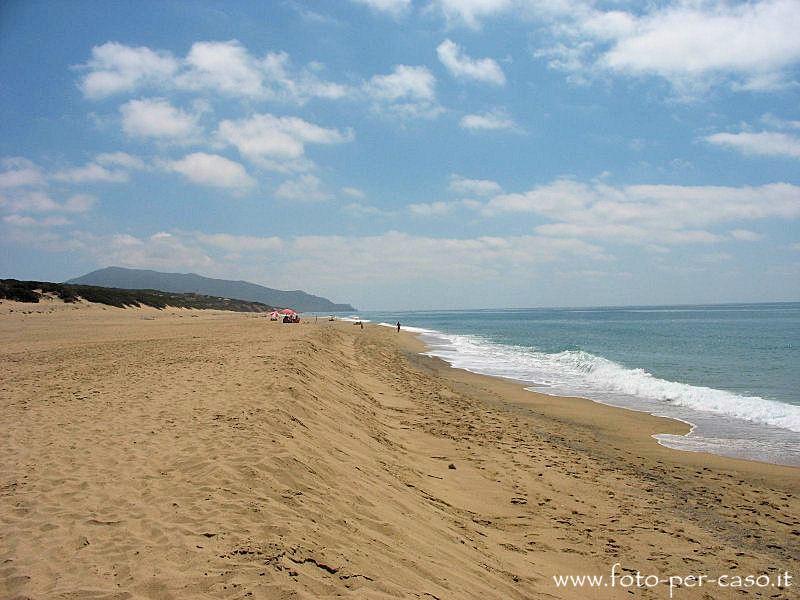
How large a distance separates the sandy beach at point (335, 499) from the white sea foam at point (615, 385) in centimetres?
398

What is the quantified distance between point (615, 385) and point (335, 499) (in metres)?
17.4

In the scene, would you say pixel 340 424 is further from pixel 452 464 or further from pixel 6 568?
pixel 6 568

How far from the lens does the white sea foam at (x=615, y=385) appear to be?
1392cm

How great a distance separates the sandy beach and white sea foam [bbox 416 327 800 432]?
398 cm

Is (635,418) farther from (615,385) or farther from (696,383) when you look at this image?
(696,383)

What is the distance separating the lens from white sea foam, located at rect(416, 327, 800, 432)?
13922 mm

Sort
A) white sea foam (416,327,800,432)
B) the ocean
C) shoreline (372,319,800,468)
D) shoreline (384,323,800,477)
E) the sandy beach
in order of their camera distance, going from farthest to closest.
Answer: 1. white sea foam (416,327,800,432)
2. the ocean
3. shoreline (372,319,800,468)
4. shoreline (384,323,800,477)
5. the sandy beach

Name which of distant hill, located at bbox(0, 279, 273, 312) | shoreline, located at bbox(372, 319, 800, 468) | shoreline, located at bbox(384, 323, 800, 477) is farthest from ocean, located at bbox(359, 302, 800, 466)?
distant hill, located at bbox(0, 279, 273, 312)

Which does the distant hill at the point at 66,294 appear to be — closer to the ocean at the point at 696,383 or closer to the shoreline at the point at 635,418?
the ocean at the point at 696,383

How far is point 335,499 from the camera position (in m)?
5.40

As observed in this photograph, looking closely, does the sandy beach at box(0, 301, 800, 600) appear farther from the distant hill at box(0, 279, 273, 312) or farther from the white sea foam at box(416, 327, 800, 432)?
the distant hill at box(0, 279, 273, 312)

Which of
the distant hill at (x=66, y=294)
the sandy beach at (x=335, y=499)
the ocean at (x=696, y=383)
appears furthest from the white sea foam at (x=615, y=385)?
the distant hill at (x=66, y=294)

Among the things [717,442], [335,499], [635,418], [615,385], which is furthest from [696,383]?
[335,499]

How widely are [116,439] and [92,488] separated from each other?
1900 mm
